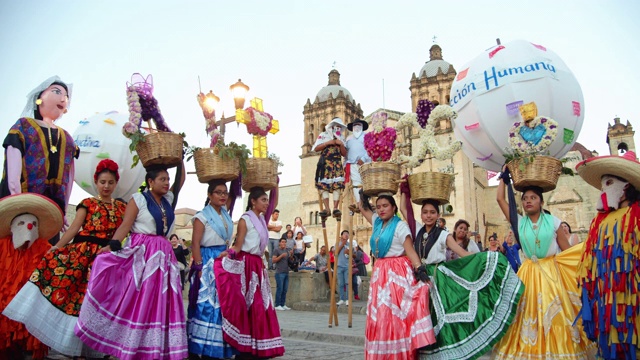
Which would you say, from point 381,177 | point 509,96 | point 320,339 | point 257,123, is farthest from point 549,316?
point 320,339

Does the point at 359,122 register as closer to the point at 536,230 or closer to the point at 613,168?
the point at 536,230

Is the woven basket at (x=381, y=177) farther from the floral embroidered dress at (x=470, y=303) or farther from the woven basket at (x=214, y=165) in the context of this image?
the woven basket at (x=214, y=165)

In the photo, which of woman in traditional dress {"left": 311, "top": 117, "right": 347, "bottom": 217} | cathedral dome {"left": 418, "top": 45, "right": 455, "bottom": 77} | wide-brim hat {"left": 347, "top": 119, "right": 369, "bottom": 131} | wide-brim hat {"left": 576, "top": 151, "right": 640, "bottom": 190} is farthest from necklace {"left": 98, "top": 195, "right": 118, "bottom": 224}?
cathedral dome {"left": 418, "top": 45, "right": 455, "bottom": 77}

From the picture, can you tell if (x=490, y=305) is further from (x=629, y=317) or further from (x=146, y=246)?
(x=146, y=246)

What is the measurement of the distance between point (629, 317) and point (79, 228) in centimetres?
506

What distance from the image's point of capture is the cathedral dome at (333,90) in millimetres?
47688

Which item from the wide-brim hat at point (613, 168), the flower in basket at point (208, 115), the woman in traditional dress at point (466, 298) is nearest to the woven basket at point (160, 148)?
the flower in basket at point (208, 115)

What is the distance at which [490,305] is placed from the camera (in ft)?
15.1

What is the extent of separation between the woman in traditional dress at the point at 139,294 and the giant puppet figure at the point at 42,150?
60.7 inches

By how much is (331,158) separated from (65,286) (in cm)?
575

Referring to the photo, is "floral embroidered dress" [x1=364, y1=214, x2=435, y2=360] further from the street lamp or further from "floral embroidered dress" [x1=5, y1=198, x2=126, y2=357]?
"floral embroidered dress" [x1=5, y1=198, x2=126, y2=357]

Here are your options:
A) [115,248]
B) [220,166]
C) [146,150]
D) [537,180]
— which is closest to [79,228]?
[115,248]

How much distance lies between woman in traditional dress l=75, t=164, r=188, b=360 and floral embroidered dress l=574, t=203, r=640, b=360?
11.9 feet

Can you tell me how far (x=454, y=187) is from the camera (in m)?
32.4
